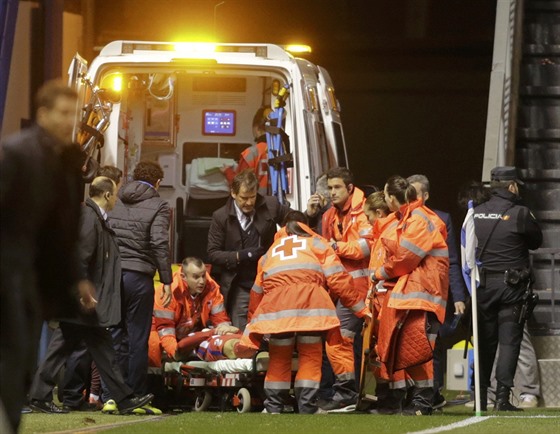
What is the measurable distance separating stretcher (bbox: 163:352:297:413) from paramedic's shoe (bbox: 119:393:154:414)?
0.63 metres

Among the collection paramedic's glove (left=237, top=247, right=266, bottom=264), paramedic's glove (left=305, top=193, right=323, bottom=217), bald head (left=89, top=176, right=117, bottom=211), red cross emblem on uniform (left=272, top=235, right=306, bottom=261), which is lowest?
paramedic's glove (left=237, top=247, right=266, bottom=264)

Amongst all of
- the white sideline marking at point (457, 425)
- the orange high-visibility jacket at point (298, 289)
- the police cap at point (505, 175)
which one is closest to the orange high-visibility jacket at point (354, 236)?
the orange high-visibility jacket at point (298, 289)

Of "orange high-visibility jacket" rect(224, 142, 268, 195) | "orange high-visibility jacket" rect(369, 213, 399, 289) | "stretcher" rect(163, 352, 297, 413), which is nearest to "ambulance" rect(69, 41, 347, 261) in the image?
"orange high-visibility jacket" rect(224, 142, 268, 195)

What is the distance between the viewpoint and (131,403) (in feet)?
35.6

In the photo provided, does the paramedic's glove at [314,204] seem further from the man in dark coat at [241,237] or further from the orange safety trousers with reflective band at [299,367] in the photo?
the orange safety trousers with reflective band at [299,367]

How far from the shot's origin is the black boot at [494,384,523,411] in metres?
11.7

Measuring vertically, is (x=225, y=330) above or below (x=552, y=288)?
below

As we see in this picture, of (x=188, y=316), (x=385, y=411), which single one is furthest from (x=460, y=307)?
(x=188, y=316)

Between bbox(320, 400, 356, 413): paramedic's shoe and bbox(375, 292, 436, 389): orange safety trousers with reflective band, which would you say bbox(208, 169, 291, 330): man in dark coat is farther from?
bbox(375, 292, 436, 389): orange safety trousers with reflective band

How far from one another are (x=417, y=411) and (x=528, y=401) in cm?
193

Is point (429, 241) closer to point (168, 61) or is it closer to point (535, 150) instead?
point (168, 61)

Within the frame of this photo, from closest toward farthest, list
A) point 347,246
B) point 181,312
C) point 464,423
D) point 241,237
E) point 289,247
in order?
point 464,423 < point 289,247 < point 347,246 < point 181,312 < point 241,237

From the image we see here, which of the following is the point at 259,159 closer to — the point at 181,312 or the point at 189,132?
the point at 189,132

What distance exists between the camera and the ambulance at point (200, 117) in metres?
12.5
